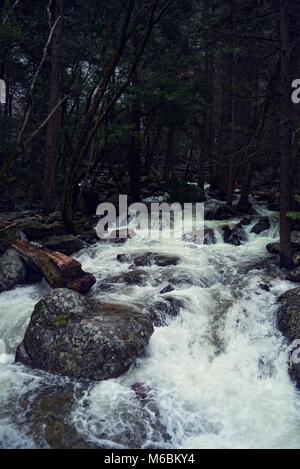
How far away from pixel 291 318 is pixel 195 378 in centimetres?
230

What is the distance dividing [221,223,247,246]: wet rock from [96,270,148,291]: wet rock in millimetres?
3811

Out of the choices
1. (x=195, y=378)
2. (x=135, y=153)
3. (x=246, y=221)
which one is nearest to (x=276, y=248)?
(x=246, y=221)

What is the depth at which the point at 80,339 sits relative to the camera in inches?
287

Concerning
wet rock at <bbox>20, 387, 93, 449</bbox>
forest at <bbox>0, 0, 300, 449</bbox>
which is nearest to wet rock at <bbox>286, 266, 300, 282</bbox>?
forest at <bbox>0, 0, 300, 449</bbox>

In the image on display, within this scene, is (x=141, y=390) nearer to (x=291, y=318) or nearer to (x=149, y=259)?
(x=291, y=318)

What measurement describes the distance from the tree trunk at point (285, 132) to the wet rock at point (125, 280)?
3640 mm

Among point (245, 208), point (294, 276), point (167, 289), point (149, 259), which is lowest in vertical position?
point (167, 289)

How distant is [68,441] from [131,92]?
539 inches

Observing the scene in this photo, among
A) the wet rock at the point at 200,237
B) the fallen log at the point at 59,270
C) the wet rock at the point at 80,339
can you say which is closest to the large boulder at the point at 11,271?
the fallen log at the point at 59,270

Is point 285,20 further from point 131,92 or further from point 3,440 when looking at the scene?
point 3,440

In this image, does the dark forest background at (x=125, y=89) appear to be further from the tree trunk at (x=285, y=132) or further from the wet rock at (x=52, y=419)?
the wet rock at (x=52, y=419)

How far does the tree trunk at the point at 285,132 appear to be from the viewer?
10.3 metres

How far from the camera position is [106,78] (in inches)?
503

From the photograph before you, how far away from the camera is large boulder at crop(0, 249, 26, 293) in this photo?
10.2m
